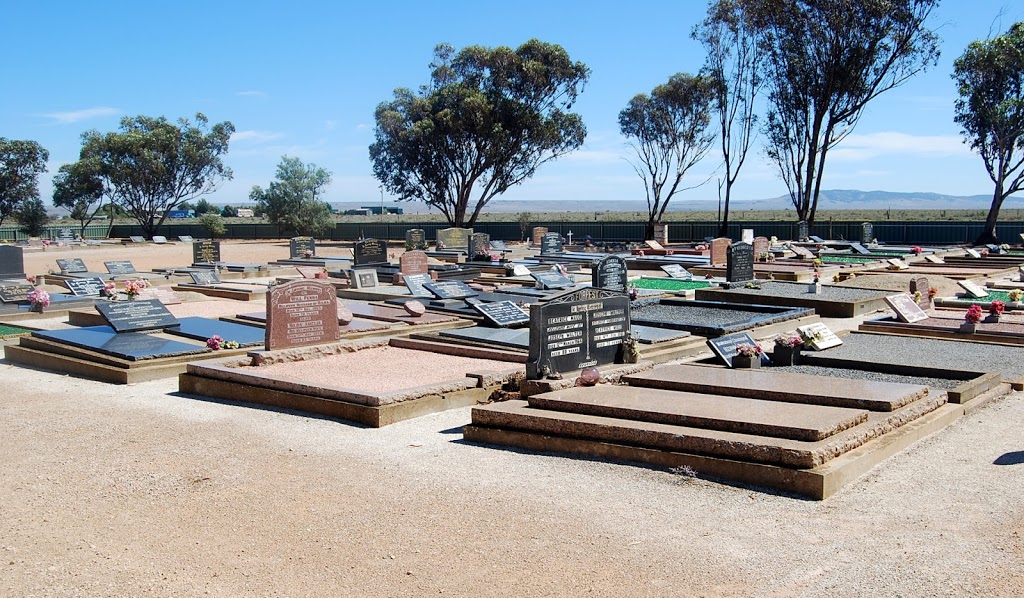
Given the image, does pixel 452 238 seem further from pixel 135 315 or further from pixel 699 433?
pixel 699 433

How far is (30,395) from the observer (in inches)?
422

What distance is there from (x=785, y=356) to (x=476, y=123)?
39.4 metres

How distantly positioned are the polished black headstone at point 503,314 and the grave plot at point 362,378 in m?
1.61

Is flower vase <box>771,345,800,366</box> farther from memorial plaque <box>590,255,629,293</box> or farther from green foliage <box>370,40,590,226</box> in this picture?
green foliage <box>370,40,590,226</box>

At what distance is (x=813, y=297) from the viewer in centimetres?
1775

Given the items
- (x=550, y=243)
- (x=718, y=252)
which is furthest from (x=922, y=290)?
(x=550, y=243)

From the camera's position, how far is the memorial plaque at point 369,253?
28606 mm

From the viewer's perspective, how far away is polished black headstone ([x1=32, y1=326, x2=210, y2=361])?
1198cm

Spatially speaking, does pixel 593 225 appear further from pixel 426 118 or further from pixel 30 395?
→ pixel 30 395

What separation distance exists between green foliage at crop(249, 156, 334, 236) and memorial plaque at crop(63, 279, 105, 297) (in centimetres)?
3560

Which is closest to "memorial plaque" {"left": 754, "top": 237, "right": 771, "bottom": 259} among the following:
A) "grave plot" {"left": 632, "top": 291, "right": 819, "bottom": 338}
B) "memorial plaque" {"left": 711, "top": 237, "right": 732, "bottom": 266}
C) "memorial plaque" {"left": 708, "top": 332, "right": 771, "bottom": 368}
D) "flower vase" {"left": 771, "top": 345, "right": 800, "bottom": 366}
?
"memorial plaque" {"left": 711, "top": 237, "right": 732, "bottom": 266}

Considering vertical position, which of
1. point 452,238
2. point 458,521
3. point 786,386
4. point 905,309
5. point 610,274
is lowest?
point 458,521

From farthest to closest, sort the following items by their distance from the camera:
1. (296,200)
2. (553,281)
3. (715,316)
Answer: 1. (296,200)
2. (553,281)
3. (715,316)

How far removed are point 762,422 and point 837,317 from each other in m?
10.3
